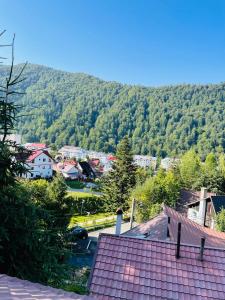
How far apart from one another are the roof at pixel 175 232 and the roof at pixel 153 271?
28.6 ft

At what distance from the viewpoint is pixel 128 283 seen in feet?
23.5

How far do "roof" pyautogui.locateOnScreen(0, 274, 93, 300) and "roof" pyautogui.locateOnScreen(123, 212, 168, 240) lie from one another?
47.5ft

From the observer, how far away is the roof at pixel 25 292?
323 cm

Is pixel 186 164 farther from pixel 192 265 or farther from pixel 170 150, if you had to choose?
pixel 170 150

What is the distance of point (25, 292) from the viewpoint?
11.2ft

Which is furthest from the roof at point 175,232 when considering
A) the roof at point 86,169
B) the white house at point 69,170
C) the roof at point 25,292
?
the roof at point 86,169

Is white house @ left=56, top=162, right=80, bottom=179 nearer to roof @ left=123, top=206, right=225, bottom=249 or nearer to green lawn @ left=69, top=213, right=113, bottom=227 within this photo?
green lawn @ left=69, top=213, right=113, bottom=227

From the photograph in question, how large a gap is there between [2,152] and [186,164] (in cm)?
5548

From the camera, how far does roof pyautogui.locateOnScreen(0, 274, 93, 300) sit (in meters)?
3.23

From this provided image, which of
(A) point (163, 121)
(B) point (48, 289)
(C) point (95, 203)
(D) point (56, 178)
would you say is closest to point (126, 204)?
(C) point (95, 203)

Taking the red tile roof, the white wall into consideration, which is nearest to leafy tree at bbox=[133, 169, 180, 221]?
the red tile roof

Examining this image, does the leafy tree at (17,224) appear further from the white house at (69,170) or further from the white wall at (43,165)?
the white house at (69,170)

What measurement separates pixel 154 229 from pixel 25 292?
1585 cm

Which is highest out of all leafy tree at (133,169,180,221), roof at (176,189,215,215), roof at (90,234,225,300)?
roof at (90,234,225,300)
